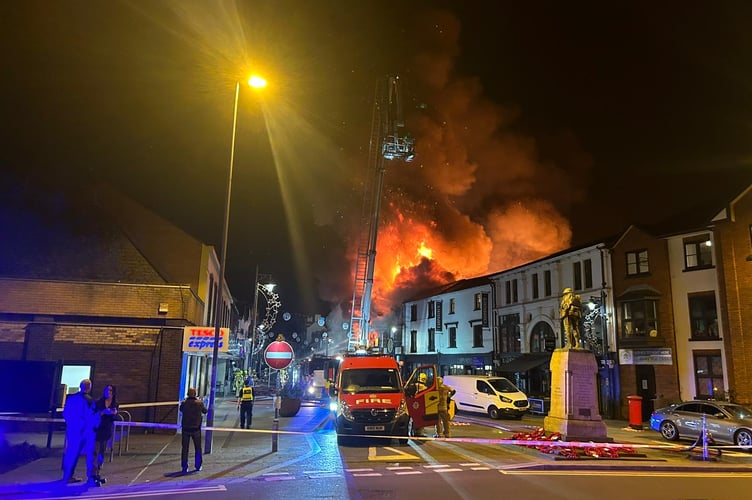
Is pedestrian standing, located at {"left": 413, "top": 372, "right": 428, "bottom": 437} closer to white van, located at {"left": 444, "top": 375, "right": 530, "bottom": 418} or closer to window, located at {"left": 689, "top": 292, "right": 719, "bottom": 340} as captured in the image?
white van, located at {"left": 444, "top": 375, "right": 530, "bottom": 418}

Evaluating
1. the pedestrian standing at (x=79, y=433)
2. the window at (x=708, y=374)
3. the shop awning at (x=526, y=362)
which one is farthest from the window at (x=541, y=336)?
the pedestrian standing at (x=79, y=433)

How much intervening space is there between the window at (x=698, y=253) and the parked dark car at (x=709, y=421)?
985 cm

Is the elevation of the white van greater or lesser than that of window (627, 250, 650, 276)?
lesser

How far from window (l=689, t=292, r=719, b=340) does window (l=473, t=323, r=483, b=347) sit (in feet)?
55.4

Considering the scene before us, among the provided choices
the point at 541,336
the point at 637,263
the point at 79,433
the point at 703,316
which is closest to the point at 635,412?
the point at 703,316

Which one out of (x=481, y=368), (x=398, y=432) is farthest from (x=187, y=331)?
(x=481, y=368)

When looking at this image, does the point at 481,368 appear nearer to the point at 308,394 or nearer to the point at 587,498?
the point at 308,394

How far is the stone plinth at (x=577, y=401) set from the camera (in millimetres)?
14039

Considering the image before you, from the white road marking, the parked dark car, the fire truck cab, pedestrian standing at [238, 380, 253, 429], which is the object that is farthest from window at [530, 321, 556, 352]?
the white road marking

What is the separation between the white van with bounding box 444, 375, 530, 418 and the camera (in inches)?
945

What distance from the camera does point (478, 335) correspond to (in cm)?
4078

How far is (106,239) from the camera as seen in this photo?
66.6 feet

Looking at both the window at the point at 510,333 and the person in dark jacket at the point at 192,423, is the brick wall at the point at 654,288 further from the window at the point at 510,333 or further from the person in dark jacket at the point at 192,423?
the person in dark jacket at the point at 192,423

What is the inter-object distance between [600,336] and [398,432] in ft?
59.7
